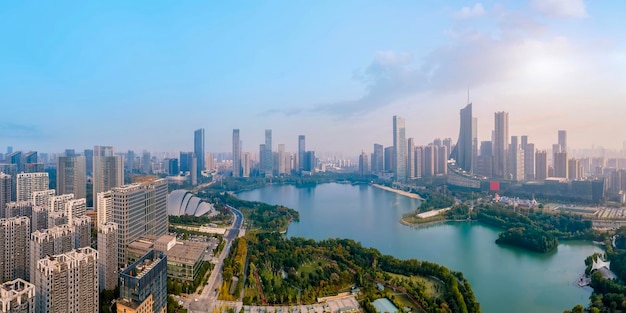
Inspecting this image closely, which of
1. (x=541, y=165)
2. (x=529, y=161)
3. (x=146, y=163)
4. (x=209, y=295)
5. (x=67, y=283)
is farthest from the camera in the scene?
(x=146, y=163)

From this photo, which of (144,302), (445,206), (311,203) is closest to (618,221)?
(445,206)

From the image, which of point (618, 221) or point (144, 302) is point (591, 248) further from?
point (144, 302)

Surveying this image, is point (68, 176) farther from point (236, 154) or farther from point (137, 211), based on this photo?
point (236, 154)

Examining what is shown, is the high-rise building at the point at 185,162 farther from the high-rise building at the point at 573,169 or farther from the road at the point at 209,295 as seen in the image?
the high-rise building at the point at 573,169

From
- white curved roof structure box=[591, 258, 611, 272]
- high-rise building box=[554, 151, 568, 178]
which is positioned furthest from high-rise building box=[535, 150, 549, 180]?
white curved roof structure box=[591, 258, 611, 272]

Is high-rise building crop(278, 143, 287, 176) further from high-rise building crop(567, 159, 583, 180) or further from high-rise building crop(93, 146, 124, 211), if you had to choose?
high-rise building crop(567, 159, 583, 180)

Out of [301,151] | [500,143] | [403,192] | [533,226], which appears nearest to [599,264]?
[533,226]

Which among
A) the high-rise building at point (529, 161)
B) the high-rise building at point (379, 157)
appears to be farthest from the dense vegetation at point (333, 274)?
the high-rise building at point (379, 157)
